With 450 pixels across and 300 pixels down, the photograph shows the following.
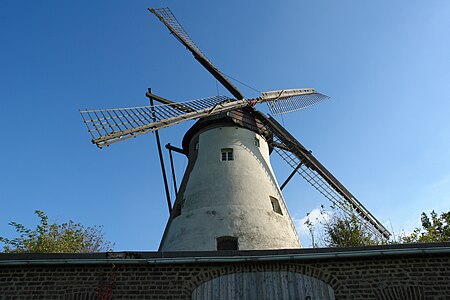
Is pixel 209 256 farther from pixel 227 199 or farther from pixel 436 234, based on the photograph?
pixel 436 234

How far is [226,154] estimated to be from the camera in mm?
12680

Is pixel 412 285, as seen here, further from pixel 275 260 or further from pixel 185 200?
pixel 185 200

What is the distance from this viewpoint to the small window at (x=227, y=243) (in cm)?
1005

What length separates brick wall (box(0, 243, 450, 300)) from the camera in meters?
6.54

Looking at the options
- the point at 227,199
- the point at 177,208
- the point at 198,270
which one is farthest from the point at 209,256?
the point at 177,208

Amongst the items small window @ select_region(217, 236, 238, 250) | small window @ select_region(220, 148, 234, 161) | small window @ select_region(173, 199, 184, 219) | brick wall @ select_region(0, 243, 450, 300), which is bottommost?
brick wall @ select_region(0, 243, 450, 300)

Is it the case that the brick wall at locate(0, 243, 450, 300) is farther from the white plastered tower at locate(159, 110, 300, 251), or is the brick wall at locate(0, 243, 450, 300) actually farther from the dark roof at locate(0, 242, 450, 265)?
the white plastered tower at locate(159, 110, 300, 251)

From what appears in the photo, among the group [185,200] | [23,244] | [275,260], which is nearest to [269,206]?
[185,200]

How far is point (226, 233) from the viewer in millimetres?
10070

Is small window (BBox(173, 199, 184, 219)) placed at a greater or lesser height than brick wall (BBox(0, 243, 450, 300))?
greater

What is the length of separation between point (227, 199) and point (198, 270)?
415 cm

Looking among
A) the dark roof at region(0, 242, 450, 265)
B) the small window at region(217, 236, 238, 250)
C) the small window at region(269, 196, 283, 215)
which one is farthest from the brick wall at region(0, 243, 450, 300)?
the small window at region(269, 196, 283, 215)

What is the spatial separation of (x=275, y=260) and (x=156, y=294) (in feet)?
7.61

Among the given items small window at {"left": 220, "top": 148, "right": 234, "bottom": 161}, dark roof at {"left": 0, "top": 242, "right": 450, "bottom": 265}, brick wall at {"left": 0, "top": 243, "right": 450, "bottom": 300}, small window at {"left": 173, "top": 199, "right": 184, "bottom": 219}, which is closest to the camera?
brick wall at {"left": 0, "top": 243, "right": 450, "bottom": 300}
